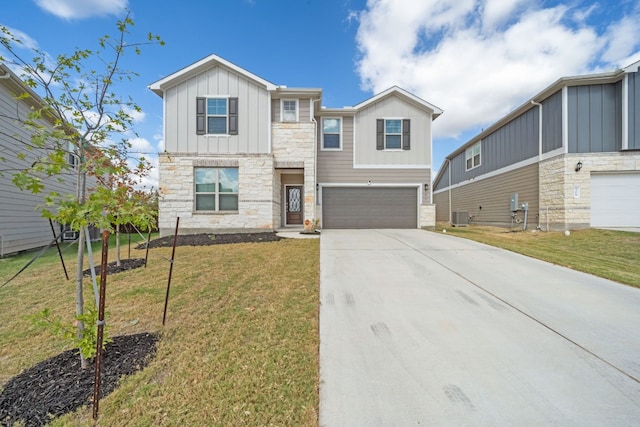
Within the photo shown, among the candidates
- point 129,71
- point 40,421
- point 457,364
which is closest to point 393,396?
point 457,364

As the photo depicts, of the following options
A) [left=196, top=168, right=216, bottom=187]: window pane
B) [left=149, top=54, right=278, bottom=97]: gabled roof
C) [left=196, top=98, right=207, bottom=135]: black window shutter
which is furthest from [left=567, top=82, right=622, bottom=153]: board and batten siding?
[left=196, top=98, right=207, bottom=135]: black window shutter

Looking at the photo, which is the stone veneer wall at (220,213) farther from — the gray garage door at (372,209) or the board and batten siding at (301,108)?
the gray garage door at (372,209)

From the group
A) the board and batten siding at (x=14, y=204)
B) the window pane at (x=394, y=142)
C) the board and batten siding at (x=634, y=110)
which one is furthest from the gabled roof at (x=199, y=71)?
the board and batten siding at (x=634, y=110)

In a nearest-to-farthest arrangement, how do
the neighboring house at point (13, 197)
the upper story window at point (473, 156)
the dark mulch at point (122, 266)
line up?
1. the dark mulch at point (122, 266)
2. the neighboring house at point (13, 197)
3. the upper story window at point (473, 156)

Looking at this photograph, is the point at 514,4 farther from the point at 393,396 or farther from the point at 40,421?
the point at 40,421

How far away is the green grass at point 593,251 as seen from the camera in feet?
17.0

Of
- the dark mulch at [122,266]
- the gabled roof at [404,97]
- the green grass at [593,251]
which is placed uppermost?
the gabled roof at [404,97]

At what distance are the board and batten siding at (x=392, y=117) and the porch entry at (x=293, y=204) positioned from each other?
3267 millimetres

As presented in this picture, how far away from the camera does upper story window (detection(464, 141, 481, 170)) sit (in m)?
17.2

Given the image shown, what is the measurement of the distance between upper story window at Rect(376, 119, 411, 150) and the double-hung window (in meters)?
6.87

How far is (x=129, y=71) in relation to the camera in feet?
8.95

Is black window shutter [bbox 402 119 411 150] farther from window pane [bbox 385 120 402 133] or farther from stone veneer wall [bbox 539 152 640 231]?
stone veneer wall [bbox 539 152 640 231]

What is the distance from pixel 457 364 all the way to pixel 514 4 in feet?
40.7

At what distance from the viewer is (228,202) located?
34.1 feet
